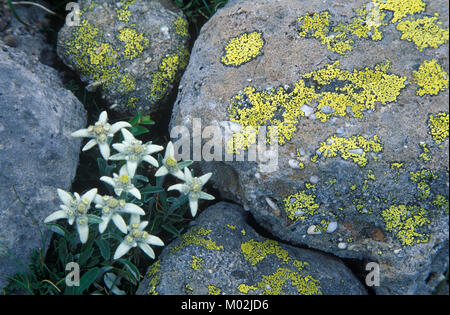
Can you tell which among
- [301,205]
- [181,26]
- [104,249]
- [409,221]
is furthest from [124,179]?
[409,221]

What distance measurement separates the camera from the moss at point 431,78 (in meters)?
2.96

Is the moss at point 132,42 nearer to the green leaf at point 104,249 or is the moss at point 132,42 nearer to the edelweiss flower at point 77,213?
the edelweiss flower at point 77,213

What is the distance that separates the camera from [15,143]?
2.97 meters

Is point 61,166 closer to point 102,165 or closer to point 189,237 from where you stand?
point 102,165

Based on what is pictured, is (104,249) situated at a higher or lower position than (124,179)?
lower

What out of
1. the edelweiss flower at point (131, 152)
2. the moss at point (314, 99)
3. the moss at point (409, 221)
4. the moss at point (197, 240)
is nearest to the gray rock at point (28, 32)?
the edelweiss flower at point (131, 152)

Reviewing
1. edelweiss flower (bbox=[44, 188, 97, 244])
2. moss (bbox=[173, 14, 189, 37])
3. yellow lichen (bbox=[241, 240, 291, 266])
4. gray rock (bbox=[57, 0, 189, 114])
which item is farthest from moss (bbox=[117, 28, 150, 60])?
yellow lichen (bbox=[241, 240, 291, 266])

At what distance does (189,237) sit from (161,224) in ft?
1.20

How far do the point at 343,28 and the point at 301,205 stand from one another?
153 cm

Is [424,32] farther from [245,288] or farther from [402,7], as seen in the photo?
[245,288]

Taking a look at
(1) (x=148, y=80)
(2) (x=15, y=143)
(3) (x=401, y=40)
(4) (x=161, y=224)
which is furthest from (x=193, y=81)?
(3) (x=401, y=40)

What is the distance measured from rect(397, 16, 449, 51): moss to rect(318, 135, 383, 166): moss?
897 millimetres

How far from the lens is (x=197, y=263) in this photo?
294cm

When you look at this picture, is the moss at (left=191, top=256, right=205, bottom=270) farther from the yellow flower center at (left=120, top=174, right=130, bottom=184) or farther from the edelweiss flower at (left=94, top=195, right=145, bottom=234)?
the yellow flower center at (left=120, top=174, right=130, bottom=184)
